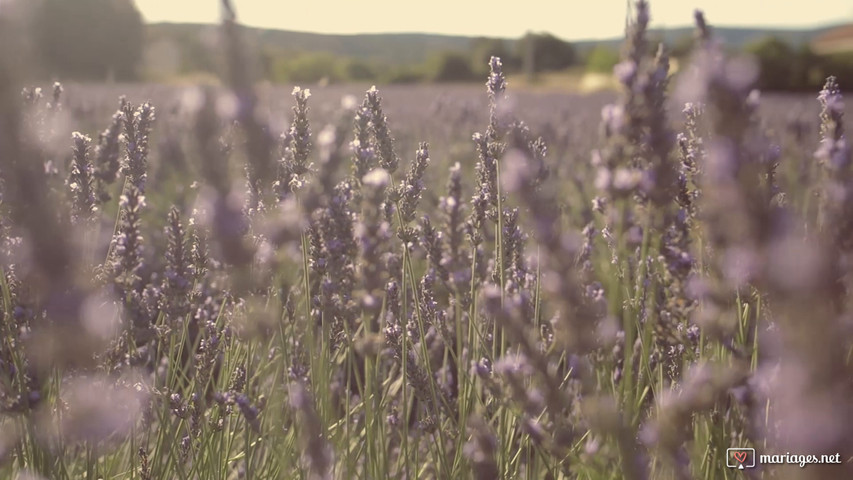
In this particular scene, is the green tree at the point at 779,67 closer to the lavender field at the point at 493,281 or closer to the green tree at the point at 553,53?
the green tree at the point at 553,53

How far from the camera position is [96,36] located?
42.2m

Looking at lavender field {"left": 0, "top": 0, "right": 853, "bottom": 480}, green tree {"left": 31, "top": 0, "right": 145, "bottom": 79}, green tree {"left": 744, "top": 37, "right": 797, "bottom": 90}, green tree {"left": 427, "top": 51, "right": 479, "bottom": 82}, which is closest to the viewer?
lavender field {"left": 0, "top": 0, "right": 853, "bottom": 480}

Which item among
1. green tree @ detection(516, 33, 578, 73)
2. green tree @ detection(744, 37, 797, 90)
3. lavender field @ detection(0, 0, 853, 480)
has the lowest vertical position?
lavender field @ detection(0, 0, 853, 480)

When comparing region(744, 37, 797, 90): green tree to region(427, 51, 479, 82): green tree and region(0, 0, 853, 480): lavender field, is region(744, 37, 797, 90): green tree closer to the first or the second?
region(427, 51, 479, 82): green tree

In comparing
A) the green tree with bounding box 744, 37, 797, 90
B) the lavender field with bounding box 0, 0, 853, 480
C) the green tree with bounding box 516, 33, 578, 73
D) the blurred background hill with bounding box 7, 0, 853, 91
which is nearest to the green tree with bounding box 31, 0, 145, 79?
the blurred background hill with bounding box 7, 0, 853, 91

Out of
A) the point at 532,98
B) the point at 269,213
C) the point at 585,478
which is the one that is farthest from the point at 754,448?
the point at 532,98

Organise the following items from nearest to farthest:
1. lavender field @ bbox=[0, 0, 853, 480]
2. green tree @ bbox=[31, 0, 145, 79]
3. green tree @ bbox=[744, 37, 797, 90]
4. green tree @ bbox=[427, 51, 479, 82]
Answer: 1. lavender field @ bbox=[0, 0, 853, 480]
2. green tree @ bbox=[744, 37, 797, 90]
3. green tree @ bbox=[427, 51, 479, 82]
4. green tree @ bbox=[31, 0, 145, 79]

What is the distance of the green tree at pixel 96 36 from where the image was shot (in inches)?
1610

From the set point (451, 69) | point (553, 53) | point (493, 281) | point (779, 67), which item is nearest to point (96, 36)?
point (451, 69)

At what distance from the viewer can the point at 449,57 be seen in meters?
38.0

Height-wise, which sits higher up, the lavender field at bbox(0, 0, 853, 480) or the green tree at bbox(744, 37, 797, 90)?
the green tree at bbox(744, 37, 797, 90)

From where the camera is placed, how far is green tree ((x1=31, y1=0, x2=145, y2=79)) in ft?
134

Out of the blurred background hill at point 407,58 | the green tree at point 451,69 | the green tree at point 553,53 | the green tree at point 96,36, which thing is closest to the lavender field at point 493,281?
Result: the blurred background hill at point 407,58

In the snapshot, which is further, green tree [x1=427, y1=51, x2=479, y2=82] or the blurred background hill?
green tree [x1=427, y1=51, x2=479, y2=82]
